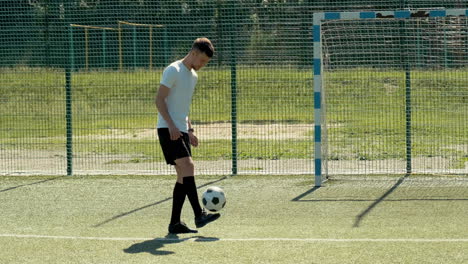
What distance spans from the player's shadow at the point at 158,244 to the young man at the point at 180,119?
23cm

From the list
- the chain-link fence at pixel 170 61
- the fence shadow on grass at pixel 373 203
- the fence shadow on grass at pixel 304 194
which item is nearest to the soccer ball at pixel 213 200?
the fence shadow on grass at pixel 373 203

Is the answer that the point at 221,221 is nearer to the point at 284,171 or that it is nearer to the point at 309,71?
the point at 284,171

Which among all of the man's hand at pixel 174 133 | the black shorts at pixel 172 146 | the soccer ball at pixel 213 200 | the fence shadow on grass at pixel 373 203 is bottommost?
the fence shadow on grass at pixel 373 203

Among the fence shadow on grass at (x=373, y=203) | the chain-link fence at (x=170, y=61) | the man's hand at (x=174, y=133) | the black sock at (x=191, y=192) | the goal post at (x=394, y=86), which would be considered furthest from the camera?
the chain-link fence at (x=170, y=61)

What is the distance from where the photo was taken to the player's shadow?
7582mm

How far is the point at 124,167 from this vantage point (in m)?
14.1

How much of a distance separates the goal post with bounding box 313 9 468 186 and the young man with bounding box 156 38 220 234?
3.46m

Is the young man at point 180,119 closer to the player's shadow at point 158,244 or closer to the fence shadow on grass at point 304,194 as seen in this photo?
the player's shadow at point 158,244

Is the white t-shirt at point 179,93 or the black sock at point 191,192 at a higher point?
the white t-shirt at point 179,93

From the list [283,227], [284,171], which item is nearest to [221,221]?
[283,227]

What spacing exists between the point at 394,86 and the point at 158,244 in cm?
669

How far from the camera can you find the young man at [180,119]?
8.13 m

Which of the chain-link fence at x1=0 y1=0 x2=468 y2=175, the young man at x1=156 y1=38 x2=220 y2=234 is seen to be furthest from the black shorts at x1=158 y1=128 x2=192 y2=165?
the chain-link fence at x1=0 y1=0 x2=468 y2=175

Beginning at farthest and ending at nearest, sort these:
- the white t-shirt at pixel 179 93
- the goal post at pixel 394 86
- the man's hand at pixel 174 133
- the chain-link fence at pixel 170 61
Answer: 1. the chain-link fence at pixel 170 61
2. the goal post at pixel 394 86
3. the white t-shirt at pixel 179 93
4. the man's hand at pixel 174 133
